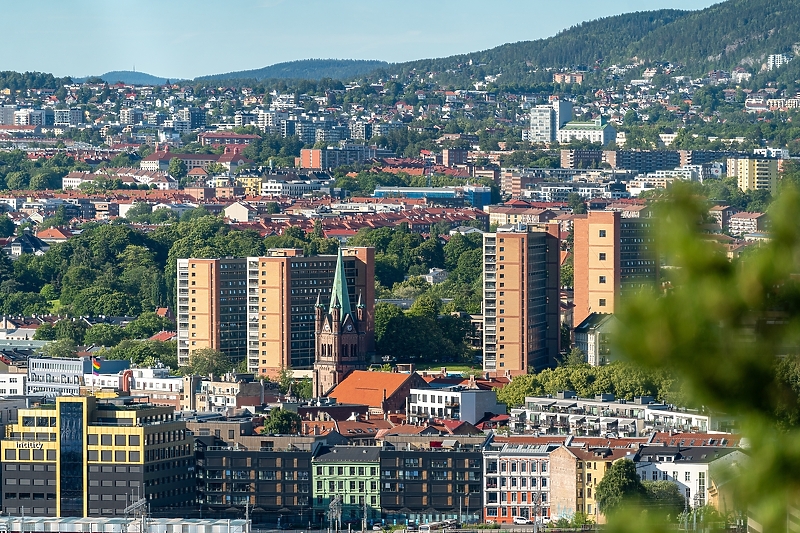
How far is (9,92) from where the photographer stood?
16662cm

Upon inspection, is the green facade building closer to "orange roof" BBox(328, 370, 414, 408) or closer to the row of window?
the row of window

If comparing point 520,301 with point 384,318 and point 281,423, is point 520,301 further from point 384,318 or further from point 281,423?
point 281,423

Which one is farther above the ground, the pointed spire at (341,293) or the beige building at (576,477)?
the pointed spire at (341,293)

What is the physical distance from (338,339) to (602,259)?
9.73 m

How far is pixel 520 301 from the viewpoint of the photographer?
50125 millimetres

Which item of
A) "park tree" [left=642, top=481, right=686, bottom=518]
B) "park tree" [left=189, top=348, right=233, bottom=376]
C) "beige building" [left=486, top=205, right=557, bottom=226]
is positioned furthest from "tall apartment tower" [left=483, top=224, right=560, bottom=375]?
"beige building" [left=486, top=205, right=557, bottom=226]

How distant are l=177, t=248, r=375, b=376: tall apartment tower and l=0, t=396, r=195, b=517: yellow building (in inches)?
627

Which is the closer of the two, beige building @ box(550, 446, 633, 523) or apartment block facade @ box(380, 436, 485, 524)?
beige building @ box(550, 446, 633, 523)

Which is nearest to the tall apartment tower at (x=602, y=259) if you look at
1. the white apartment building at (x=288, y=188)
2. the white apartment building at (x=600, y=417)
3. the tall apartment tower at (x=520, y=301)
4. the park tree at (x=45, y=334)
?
the tall apartment tower at (x=520, y=301)

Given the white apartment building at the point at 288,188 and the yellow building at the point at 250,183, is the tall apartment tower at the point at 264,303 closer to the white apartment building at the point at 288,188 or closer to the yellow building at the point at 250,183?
the white apartment building at the point at 288,188

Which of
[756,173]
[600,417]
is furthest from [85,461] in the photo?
[756,173]

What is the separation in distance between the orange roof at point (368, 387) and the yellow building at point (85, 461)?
9669mm

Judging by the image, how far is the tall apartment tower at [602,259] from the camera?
2109 inches

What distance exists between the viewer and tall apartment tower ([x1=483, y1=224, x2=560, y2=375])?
163 ft
